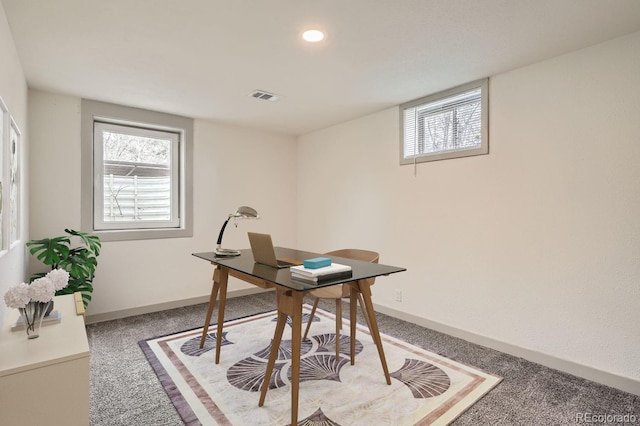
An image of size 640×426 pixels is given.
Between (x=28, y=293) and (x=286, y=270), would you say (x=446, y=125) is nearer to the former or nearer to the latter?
(x=286, y=270)

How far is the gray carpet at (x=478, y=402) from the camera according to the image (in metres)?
1.92

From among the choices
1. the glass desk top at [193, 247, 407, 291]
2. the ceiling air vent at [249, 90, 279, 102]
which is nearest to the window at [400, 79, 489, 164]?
the ceiling air vent at [249, 90, 279, 102]

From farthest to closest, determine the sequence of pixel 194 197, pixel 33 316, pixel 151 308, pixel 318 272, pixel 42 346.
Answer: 1. pixel 194 197
2. pixel 151 308
3. pixel 318 272
4. pixel 33 316
5. pixel 42 346

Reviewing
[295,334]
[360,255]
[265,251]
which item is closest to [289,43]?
[265,251]

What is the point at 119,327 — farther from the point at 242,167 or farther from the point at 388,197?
the point at 388,197

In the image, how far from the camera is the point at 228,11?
75.3 inches

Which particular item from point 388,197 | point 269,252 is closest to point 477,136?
point 388,197

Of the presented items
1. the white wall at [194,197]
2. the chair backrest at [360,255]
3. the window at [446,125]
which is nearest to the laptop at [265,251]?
the chair backrest at [360,255]

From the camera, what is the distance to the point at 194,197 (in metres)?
4.21

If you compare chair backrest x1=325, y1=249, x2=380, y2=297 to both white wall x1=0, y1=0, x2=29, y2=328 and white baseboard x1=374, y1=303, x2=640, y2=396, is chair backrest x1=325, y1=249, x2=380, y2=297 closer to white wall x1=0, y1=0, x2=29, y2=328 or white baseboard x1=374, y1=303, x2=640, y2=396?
white baseboard x1=374, y1=303, x2=640, y2=396

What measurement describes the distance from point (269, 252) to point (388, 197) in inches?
76.5

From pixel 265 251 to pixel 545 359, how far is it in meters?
2.25

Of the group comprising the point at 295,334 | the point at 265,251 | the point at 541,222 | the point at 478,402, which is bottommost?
the point at 478,402

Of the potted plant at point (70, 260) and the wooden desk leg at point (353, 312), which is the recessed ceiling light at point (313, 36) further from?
the potted plant at point (70, 260)
